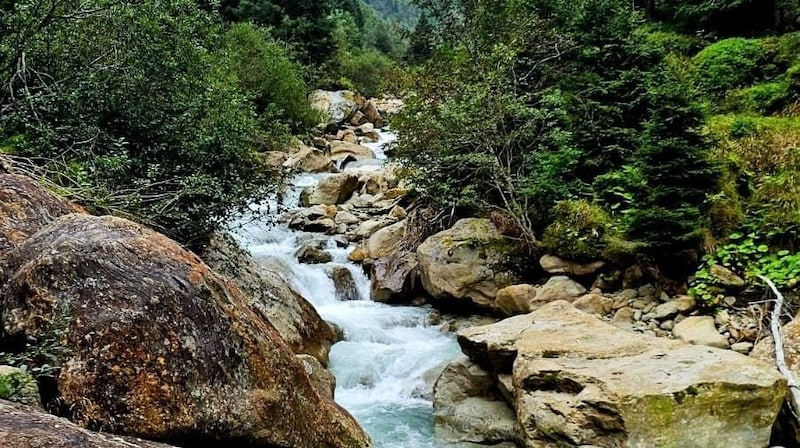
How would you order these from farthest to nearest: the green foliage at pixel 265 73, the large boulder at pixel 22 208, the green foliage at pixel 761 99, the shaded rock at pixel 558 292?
the green foliage at pixel 265 73
the green foliage at pixel 761 99
the shaded rock at pixel 558 292
the large boulder at pixel 22 208

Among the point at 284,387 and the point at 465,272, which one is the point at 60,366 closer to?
the point at 284,387

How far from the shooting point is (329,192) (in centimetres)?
1631

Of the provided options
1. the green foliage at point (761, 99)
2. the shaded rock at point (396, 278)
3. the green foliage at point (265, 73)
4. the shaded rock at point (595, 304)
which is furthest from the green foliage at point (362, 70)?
the shaded rock at point (595, 304)

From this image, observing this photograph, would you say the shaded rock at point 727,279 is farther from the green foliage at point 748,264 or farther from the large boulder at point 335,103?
the large boulder at point 335,103

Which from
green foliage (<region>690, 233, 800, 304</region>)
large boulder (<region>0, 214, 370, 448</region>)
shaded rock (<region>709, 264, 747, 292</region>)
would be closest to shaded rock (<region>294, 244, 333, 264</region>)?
green foliage (<region>690, 233, 800, 304</region>)

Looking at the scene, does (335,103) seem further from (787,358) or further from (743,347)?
(787,358)

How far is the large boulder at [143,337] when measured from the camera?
316cm

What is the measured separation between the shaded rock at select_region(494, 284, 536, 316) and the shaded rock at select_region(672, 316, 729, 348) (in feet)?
7.21

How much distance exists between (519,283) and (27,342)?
7.57 meters

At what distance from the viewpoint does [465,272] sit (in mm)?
9953

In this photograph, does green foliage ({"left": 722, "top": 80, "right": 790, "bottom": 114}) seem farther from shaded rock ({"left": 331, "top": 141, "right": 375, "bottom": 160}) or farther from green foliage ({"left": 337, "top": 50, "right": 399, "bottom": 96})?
green foliage ({"left": 337, "top": 50, "right": 399, "bottom": 96})

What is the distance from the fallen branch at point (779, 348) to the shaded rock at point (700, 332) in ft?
1.89

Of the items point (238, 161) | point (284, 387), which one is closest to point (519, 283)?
point (238, 161)

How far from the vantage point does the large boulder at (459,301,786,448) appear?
4922 millimetres
